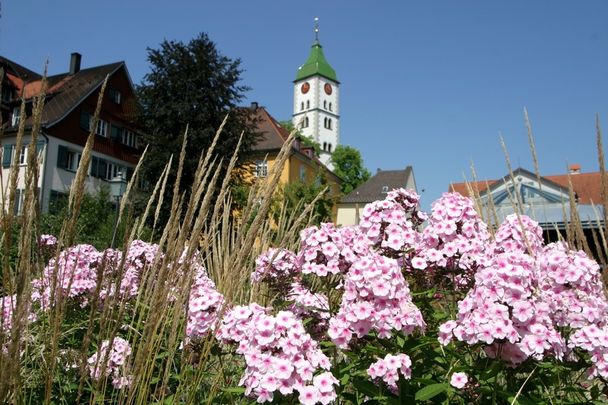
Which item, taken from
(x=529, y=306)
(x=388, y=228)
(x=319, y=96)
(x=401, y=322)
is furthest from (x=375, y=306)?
(x=319, y=96)

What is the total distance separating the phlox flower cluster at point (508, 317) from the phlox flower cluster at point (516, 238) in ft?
1.11

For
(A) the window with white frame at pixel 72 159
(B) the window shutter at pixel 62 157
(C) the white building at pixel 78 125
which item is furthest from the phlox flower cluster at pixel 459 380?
(A) the window with white frame at pixel 72 159

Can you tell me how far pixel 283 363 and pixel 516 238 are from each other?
1148 millimetres

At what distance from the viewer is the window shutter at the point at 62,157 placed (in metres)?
26.2

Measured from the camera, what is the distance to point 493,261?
187 centimetres

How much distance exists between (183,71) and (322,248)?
19.8 m

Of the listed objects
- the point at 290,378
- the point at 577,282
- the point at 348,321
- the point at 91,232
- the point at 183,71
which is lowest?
the point at 290,378

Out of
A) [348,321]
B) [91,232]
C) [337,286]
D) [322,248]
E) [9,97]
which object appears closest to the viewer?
[348,321]

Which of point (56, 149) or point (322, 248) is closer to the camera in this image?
point (322, 248)

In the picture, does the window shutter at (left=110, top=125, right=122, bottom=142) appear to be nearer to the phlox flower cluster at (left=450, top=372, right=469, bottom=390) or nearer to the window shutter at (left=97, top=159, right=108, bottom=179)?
the window shutter at (left=97, top=159, right=108, bottom=179)

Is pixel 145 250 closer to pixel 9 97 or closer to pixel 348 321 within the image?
pixel 348 321

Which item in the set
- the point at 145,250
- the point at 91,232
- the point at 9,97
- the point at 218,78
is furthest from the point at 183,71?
the point at 145,250

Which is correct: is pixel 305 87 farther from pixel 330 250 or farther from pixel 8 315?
pixel 8 315

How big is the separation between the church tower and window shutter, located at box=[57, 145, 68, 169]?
189 feet
